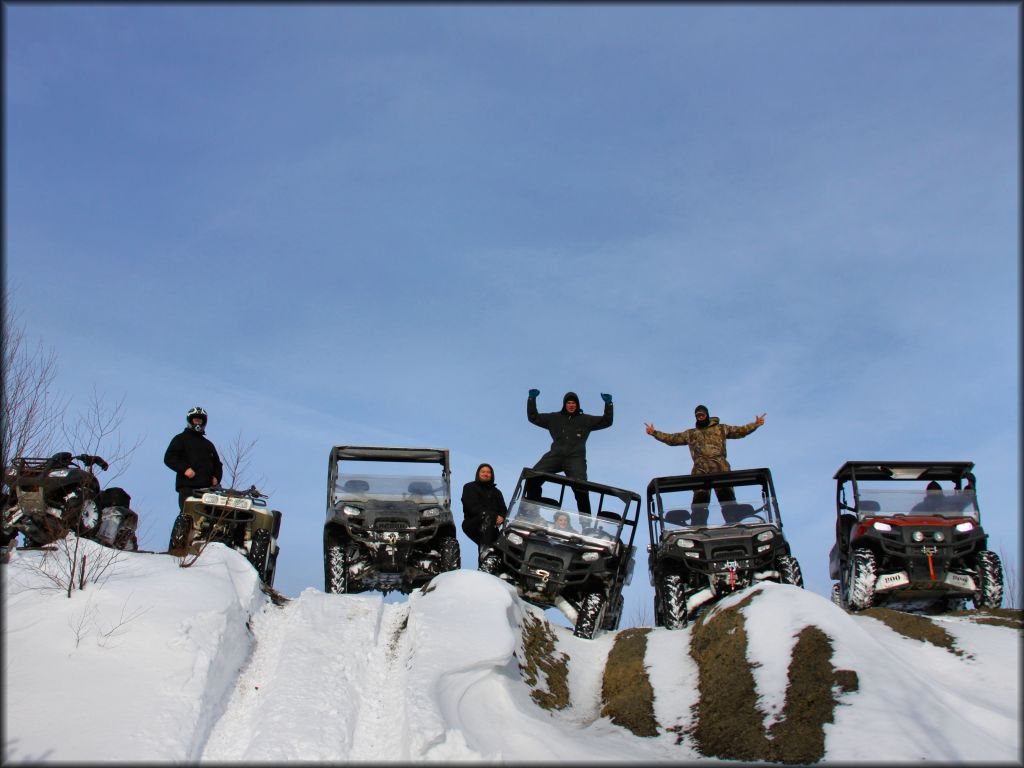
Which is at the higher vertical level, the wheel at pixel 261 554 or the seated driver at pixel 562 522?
the seated driver at pixel 562 522

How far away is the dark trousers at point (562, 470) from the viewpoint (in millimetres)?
12352

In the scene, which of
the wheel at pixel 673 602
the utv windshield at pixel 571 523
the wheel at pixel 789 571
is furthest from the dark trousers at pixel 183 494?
the wheel at pixel 789 571

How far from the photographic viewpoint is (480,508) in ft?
41.2

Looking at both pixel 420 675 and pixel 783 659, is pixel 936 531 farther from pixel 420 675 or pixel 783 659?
pixel 420 675

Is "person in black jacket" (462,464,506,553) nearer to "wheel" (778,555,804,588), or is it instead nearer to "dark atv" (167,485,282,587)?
"dark atv" (167,485,282,587)

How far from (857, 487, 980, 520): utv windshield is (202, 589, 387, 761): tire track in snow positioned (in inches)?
259

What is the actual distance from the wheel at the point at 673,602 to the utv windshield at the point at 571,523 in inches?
35.5

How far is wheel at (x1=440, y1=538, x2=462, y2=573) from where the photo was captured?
11617mm

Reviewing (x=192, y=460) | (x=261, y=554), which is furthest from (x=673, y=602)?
(x=192, y=460)

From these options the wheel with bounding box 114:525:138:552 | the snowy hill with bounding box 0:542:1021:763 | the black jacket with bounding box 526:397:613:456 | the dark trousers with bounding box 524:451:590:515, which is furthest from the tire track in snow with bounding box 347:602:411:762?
the black jacket with bounding box 526:397:613:456

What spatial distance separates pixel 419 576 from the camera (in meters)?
11.9

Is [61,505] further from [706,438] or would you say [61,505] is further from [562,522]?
[706,438]

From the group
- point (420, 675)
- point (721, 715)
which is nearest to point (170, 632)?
point (420, 675)

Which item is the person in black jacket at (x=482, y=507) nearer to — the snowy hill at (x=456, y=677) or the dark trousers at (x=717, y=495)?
the snowy hill at (x=456, y=677)
